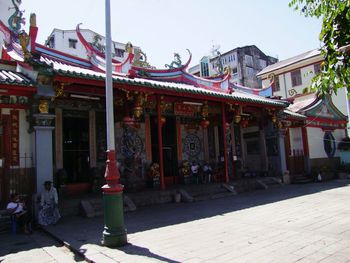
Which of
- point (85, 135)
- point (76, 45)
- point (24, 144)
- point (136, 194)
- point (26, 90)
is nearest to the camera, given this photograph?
point (26, 90)

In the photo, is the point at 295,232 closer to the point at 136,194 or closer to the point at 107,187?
the point at 107,187

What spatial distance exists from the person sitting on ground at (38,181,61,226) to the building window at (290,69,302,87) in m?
26.7

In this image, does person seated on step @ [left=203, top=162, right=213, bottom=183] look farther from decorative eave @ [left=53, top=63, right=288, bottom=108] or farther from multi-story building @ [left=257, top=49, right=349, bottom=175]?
multi-story building @ [left=257, top=49, right=349, bottom=175]

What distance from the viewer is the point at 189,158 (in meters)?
15.0

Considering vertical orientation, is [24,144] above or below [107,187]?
above

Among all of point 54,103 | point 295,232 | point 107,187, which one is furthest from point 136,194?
point 295,232

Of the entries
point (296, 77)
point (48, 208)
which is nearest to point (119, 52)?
point (296, 77)

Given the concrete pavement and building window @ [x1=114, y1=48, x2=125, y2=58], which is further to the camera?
building window @ [x1=114, y1=48, x2=125, y2=58]

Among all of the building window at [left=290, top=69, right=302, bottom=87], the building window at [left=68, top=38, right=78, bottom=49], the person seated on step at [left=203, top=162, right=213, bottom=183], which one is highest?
the building window at [left=68, top=38, right=78, bottom=49]

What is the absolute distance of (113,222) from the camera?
217 inches

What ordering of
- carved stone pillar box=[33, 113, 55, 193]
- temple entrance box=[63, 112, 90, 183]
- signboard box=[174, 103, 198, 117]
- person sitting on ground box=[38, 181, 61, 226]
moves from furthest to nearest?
signboard box=[174, 103, 198, 117] → temple entrance box=[63, 112, 90, 183] → carved stone pillar box=[33, 113, 55, 193] → person sitting on ground box=[38, 181, 61, 226]

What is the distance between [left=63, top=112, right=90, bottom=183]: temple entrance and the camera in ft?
37.0

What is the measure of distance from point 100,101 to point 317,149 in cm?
1305

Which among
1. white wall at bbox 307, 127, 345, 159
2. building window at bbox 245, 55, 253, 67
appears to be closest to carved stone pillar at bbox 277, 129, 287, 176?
white wall at bbox 307, 127, 345, 159
